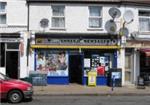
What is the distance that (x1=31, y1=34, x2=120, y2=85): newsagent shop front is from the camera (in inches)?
1303

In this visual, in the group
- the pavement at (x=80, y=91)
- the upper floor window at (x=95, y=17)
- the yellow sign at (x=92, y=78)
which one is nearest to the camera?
the pavement at (x=80, y=91)

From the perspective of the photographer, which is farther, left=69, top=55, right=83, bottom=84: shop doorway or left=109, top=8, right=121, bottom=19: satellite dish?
left=69, top=55, right=83, bottom=84: shop doorway

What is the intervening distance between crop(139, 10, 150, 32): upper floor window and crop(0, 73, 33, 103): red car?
49.6ft

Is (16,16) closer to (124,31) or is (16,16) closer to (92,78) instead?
(92,78)

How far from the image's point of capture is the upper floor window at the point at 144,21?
34.7 metres

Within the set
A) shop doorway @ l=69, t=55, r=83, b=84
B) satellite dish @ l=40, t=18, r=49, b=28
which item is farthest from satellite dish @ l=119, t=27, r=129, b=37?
satellite dish @ l=40, t=18, r=49, b=28

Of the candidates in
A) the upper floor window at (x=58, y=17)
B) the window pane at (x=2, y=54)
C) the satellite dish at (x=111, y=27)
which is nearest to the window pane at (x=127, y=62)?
the satellite dish at (x=111, y=27)

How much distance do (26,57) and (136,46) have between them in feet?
26.6

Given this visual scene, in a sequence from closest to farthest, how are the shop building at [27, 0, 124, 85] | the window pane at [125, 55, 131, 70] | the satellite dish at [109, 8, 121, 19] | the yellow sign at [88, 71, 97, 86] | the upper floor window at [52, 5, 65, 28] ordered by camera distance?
the satellite dish at [109, 8, 121, 19]
the yellow sign at [88, 71, 97, 86]
the shop building at [27, 0, 124, 85]
the upper floor window at [52, 5, 65, 28]
the window pane at [125, 55, 131, 70]

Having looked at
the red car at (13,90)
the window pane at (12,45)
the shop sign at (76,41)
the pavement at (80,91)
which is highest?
the shop sign at (76,41)

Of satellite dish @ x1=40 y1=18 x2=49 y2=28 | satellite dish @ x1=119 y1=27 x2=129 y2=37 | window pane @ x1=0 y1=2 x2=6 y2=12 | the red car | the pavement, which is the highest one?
window pane @ x1=0 y1=2 x2=6 y2=12

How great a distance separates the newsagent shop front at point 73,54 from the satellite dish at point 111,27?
45cm

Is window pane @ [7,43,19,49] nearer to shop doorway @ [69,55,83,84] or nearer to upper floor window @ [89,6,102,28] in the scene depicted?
shop doorway @ [69,55,83,84]

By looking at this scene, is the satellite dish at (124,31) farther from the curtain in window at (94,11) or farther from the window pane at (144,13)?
the curtain in window at (94,11)
